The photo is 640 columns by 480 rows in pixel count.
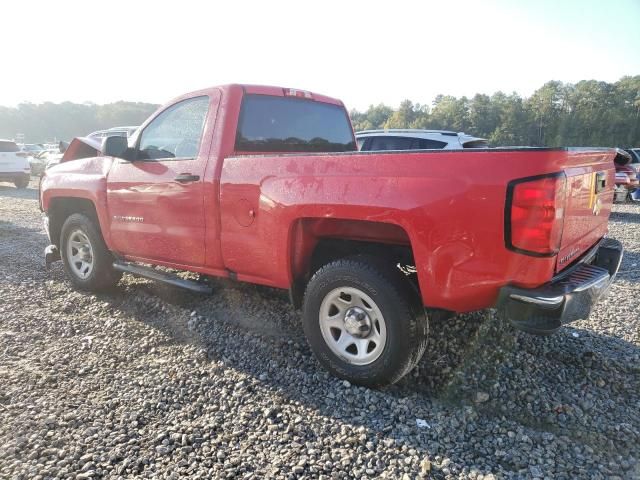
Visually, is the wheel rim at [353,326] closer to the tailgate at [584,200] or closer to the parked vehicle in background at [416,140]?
the tailgate at [584,200]

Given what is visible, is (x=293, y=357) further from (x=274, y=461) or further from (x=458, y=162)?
(x=458, y=162)

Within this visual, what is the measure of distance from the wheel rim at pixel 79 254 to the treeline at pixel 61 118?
82062mm

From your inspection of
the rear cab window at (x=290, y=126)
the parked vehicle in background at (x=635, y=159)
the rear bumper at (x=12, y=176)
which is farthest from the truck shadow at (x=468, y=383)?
the rear bumper at (x=12, y=176)

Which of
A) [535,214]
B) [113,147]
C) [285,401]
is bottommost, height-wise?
[285,401]

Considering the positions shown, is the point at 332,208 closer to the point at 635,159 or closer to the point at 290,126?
the point at 290,126

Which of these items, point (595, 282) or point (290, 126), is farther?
point (290, 126)

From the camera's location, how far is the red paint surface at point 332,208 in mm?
2264

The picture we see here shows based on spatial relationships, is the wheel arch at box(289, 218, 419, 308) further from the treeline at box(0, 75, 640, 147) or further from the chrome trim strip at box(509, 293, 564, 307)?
the treeline at box(0, 75, 640, 147)

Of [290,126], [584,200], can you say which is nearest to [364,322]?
[584,200]

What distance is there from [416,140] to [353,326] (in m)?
6.29

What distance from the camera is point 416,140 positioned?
8.45 m

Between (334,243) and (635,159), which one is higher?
(635,159)

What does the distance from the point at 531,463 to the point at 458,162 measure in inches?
59.8

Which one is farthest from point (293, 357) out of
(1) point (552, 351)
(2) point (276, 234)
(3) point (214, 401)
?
(1) point (552, 351)
